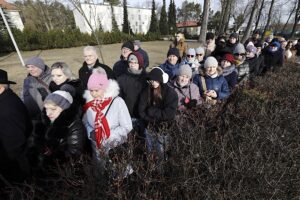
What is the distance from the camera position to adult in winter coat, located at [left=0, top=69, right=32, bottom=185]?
2.27 m

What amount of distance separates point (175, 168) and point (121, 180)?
1.57ft

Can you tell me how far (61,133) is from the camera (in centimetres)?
237

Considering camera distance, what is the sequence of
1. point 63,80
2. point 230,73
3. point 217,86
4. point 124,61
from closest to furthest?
1. point 63,80
2. point 217,86
3. point 230,73
4. point 124,61

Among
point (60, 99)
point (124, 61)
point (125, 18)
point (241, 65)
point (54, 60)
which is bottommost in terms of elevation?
point (54, 60)

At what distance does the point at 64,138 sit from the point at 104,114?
1.58 ft

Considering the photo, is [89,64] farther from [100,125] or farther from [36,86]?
[100,125]

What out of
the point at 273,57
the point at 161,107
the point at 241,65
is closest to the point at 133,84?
the point at 161,107

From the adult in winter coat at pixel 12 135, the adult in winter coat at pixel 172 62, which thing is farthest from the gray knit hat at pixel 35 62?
the adult in winter coat at pixel 172 62

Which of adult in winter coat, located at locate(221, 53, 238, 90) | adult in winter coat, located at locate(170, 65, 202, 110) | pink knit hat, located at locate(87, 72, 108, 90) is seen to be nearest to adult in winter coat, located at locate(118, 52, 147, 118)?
adult in winter coat, located at locate(170, 65, 202, 110)

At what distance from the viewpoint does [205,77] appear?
151 inches

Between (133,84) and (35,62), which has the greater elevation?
(35,62)

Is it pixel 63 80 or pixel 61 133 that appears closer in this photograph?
pixel 61 133

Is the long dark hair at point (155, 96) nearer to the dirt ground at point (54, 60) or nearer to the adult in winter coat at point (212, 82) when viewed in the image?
the adult in winter coat at point (212, 82)

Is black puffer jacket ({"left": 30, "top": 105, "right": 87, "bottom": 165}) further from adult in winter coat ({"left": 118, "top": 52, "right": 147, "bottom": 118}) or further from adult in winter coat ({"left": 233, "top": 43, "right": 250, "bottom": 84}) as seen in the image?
adult in winter coat ({"left": 233, "top": 43, "right": 250, "bottom": 84})
